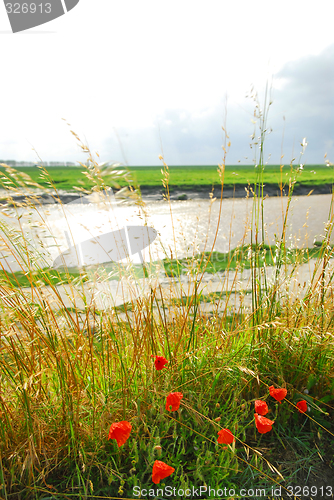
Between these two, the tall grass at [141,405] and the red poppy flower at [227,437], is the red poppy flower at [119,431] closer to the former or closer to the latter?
the tall grass at [141,405]

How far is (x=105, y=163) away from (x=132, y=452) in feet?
3.62

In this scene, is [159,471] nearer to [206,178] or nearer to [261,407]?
[261,407]

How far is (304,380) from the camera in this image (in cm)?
137

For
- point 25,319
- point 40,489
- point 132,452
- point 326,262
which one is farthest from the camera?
point 326,262

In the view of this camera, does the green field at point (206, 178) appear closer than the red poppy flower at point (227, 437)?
No

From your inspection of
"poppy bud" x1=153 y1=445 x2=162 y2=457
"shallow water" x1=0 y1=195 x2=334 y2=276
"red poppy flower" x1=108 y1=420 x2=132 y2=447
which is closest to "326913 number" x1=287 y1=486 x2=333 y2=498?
"poppy bud" x1=153 y1=445 x2=162 y2=457

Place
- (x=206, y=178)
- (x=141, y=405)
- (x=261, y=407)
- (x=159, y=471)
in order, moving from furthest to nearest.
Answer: (x=206, y=178)
(x=141, y=405)
(x=261, y=407)
(x=159, y=471)

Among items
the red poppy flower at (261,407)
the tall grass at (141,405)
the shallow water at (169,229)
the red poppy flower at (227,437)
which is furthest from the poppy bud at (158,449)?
the shallow water at (169,229)

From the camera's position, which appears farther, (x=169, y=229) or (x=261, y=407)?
(x=169, y=229)

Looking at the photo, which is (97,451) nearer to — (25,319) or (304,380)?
(25,319)

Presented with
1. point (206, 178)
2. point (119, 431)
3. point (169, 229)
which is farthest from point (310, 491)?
point (206, 178)

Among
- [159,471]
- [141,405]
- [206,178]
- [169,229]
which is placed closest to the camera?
[159,471]

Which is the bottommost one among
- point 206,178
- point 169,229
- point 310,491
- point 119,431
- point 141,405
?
point 206,178

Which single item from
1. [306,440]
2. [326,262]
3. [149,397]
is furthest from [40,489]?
[326,262]
